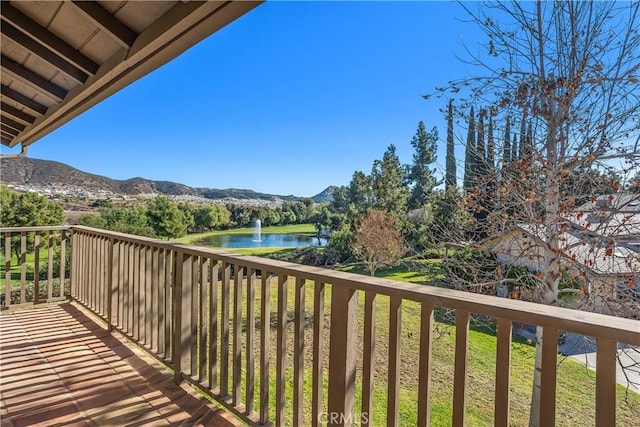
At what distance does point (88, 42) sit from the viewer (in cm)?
212

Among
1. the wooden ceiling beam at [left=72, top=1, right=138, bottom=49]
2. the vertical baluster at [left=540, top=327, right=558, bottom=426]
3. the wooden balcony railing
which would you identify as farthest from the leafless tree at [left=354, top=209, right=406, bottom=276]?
the vertical baluster at [left=540, top=327, right=558, bottom=426]

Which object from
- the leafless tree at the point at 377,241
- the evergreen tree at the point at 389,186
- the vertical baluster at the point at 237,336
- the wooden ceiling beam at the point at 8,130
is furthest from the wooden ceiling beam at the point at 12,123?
the evergreen tree at the point at 389,186

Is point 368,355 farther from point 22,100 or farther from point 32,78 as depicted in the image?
point 22,100

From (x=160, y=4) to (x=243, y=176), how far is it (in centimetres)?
1994

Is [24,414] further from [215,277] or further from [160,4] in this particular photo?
[160,4]

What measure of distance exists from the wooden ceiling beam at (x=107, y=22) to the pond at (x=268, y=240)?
43.2ft

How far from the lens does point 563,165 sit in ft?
12.2

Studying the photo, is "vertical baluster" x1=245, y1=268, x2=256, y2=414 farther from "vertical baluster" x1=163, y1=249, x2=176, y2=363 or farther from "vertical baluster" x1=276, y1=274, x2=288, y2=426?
"vertical baluster" x1=163, y1=249, x2=176, y2=363

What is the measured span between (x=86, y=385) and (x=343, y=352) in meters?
1.96

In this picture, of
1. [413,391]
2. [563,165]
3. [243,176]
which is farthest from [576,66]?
[243,176]

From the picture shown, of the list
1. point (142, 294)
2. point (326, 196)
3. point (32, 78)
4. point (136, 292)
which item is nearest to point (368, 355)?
point (142, 294)

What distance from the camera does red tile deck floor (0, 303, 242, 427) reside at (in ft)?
6.32

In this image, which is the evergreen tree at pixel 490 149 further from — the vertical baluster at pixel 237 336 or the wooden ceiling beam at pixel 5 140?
the wooden ceiling beam at pixel 5 140

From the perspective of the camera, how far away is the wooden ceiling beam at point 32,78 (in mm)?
2541
